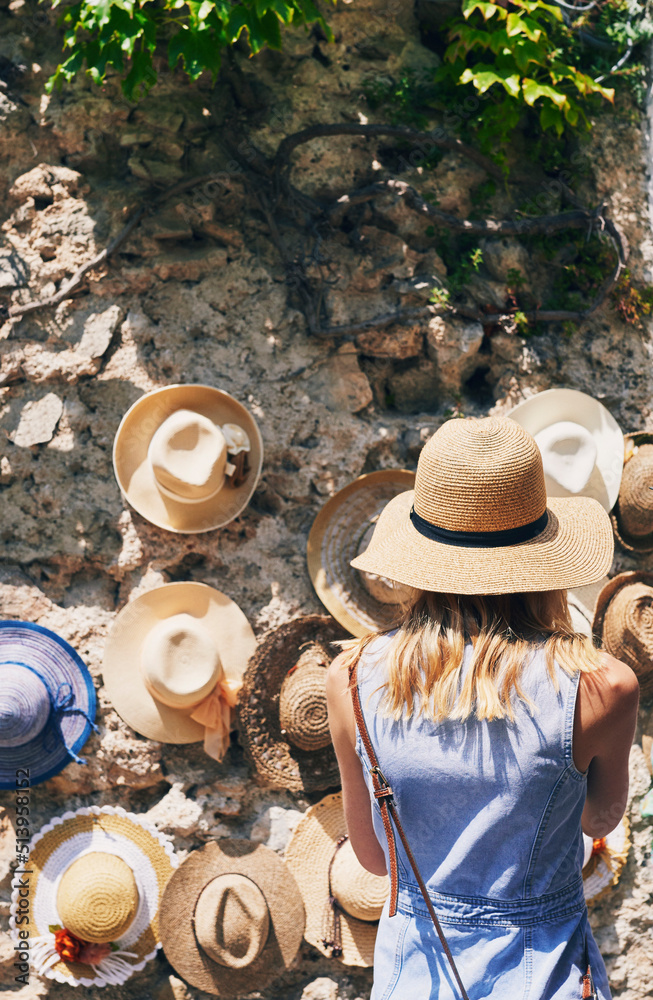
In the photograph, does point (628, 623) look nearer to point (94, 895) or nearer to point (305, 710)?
point (305, 710)

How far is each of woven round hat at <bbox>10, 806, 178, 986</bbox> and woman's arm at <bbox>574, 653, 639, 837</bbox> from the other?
2.47 m

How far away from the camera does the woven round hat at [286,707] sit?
3.60 metres

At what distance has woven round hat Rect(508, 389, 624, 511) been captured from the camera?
3.73 metres

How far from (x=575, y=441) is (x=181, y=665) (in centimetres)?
222

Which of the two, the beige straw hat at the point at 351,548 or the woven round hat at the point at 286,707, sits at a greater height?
the beige straw hat at the point at 351,548

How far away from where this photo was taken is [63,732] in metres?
3.64

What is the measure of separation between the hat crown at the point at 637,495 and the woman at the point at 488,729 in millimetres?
2123

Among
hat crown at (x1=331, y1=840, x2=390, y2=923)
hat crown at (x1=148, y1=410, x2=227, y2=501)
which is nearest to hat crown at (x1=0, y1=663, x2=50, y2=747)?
hat crown at (x1=148, y1=410, x2=227, y2=501)

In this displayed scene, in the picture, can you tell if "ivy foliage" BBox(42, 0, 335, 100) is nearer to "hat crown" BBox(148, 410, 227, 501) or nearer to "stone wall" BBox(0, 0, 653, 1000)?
"stone wall" BBox(0, 0, 653, 1000)

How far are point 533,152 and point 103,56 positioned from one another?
2.38 metres

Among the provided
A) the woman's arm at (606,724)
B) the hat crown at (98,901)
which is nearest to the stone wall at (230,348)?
the hat crown at (98,901)

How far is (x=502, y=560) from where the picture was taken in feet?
6.06

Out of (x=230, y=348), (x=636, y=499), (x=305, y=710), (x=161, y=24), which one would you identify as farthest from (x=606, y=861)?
(x=161, y=24)

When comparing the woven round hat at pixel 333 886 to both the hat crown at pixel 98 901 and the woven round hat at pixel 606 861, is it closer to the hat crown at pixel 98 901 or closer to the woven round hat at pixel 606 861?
the hat crown at pixel 98 901
